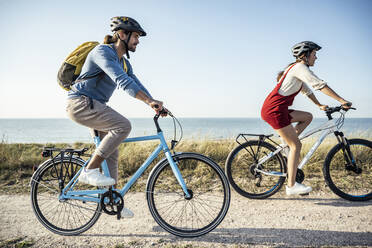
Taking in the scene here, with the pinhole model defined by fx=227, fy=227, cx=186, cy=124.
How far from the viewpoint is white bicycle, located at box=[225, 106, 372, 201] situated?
12.3ft

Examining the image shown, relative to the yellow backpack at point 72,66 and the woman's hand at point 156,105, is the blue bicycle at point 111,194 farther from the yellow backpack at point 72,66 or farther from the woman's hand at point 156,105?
the yellow backpack at point 72,66

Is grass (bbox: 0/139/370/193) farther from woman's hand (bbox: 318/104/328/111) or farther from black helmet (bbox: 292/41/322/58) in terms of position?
black helmet (bbox: 292/41/322/58)

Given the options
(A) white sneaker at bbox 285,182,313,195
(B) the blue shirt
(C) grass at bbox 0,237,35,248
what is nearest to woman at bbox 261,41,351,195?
(A) white sneaker at bbox 285,182,313,195

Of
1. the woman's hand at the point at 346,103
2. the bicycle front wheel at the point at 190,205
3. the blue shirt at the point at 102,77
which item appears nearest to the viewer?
the blue shirt at the point at 102,77

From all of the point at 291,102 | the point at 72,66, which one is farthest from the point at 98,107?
the point at 291,102

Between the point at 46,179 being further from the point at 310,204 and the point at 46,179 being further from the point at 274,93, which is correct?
the point at 310,204

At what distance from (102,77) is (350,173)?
4900 millimetres

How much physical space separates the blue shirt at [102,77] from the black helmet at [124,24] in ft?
1.03

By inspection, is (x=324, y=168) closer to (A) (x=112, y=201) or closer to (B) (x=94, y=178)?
(A) (x=112, y=201)

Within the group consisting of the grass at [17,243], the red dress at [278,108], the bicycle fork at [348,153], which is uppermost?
the red dress at [278,108]

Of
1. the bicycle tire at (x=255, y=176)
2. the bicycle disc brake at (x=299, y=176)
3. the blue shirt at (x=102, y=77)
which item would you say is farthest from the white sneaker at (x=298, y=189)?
the blue shirt at (x=102, y=77)

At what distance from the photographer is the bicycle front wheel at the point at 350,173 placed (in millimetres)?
3698

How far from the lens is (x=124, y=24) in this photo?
2.70 metres

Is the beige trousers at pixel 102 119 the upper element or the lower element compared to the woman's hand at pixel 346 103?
lower
